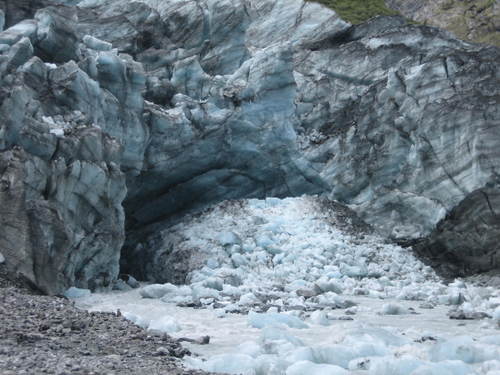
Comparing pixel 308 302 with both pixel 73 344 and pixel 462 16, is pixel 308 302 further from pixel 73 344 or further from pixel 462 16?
pixel 462 16

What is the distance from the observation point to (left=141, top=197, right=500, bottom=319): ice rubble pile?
18328 mm

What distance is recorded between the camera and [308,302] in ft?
59.1

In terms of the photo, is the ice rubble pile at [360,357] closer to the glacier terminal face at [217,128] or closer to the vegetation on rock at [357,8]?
the glacier terminal face at [217,128]

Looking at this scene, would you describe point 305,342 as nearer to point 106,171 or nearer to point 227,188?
point 106,171

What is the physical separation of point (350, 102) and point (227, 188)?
7812mm

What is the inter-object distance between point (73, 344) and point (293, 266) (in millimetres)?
13024

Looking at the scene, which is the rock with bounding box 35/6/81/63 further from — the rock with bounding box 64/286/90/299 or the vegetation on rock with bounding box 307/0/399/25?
the vegetation on rock with bounding box 307/0/399/25

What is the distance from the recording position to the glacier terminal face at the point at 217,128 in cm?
2003

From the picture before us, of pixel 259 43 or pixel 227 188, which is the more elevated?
pixel 259 43

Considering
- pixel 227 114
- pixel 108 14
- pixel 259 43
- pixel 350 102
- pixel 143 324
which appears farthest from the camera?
pixel 259 43

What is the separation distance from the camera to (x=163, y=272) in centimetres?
2436

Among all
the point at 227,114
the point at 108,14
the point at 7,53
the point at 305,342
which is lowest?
the point at 305,342

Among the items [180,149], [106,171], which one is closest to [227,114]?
[180,149]

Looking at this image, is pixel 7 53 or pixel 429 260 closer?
pixel 7 53
